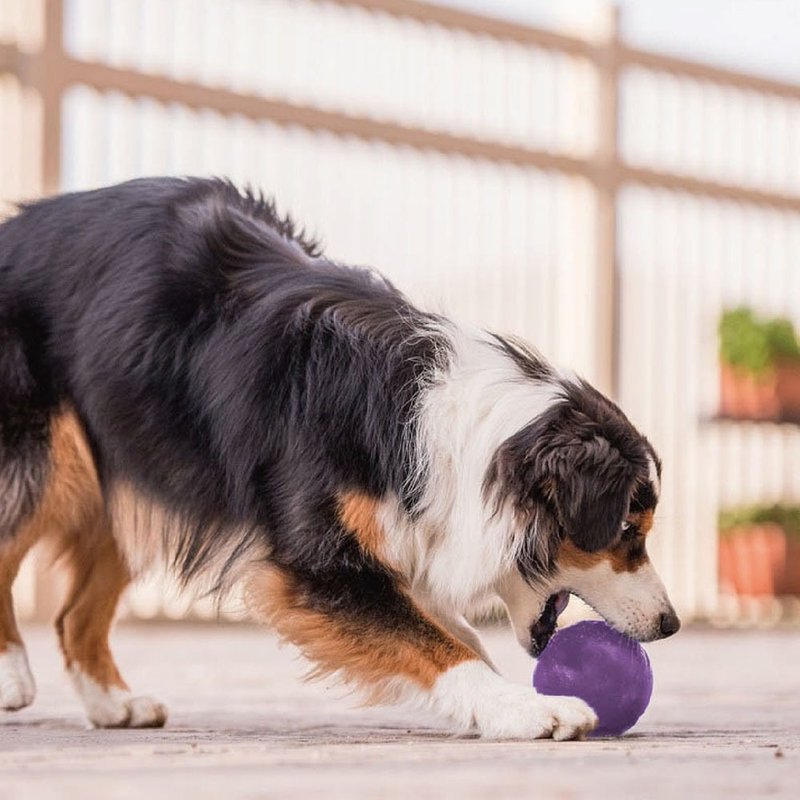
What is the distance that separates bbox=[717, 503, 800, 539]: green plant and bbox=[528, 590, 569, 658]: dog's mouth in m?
5.44

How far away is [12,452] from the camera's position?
328 centimetres

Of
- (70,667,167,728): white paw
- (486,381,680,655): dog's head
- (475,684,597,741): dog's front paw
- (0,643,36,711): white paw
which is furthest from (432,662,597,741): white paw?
(0,643,36,711): white paw

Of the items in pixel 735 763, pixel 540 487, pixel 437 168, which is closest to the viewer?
pixel 735 763

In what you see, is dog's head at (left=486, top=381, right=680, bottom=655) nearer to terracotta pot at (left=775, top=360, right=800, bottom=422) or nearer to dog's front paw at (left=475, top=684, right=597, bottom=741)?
dog's front paw at (left=475, top=684, right=597, bottom=741)

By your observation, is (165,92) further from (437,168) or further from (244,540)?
(244,540)

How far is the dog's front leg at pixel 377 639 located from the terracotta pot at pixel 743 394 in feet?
18.3

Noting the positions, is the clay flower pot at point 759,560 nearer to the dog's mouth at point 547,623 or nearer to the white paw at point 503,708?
the dog's mouth at point 547,623

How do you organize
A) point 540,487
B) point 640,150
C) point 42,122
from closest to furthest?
point 540,487 < point 42,122 < point 640,150

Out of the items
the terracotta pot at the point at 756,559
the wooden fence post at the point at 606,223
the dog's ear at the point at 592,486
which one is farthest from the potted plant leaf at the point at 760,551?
the dog's ear at the point at 592,486

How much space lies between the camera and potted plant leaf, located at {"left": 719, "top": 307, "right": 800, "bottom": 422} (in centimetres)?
814

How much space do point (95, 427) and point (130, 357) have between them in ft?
0.60

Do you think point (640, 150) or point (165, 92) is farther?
point (640, 150)

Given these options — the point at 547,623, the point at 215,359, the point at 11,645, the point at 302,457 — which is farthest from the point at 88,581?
the point at 547,623

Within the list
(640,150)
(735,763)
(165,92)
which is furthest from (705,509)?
(735,763)
